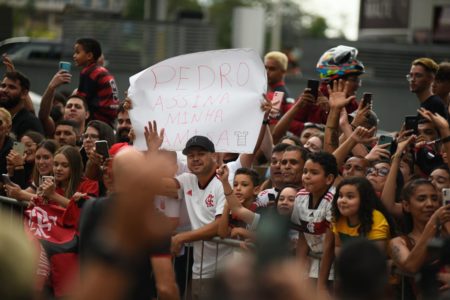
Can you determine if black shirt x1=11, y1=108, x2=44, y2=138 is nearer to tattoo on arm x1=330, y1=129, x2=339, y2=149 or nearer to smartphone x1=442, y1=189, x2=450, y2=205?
tattoo on arm x1=330, y1=129, x2=339, y2=149

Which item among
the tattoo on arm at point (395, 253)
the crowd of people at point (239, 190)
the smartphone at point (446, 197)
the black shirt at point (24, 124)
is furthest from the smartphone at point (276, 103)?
the tattoo on arm at point (395, 253)

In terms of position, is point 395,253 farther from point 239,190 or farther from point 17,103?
point 17,103

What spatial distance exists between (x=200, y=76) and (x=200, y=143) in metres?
1.26

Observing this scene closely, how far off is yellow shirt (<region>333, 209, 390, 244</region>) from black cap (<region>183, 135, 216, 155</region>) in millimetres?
1656

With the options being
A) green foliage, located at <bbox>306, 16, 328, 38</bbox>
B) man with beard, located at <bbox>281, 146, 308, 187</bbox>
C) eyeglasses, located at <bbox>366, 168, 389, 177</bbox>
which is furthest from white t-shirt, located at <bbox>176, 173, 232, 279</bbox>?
green foliage, located at <bbox>306, 16, 328, 38</bbox>

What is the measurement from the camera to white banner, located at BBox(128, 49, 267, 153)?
1030 centimetres

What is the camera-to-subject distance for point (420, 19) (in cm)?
2886

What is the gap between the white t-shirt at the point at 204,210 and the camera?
9.26 meters

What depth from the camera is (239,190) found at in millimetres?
9547

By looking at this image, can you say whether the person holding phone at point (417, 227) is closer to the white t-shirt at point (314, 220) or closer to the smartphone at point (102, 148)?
the white t-shirt at point (314, 220)

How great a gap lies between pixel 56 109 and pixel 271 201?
5.20m

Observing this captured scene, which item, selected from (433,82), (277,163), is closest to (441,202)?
(277,163)

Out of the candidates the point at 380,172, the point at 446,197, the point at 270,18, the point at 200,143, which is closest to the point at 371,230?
the point at 446,197

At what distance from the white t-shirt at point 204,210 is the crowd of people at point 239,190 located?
1 cm
